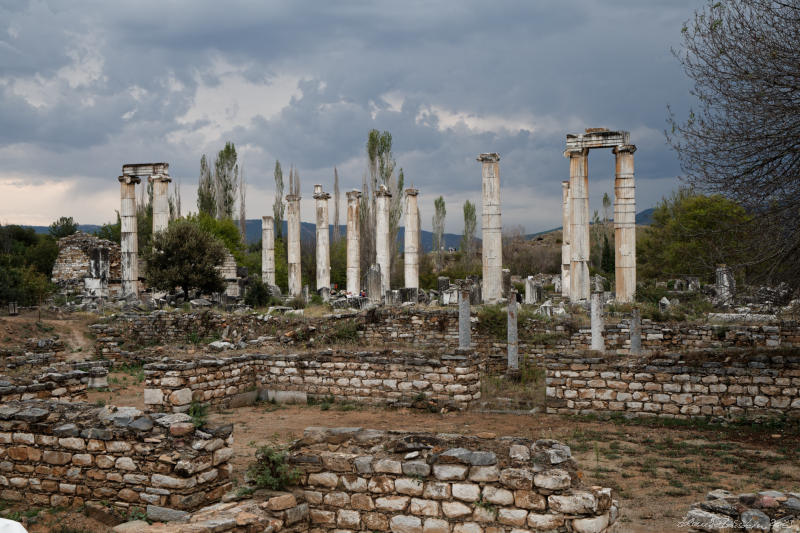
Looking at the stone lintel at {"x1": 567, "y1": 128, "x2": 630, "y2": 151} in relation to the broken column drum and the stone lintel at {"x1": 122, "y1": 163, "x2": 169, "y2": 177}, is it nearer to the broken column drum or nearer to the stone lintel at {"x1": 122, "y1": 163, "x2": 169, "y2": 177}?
the broken column drum

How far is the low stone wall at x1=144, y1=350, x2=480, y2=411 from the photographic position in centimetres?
1078

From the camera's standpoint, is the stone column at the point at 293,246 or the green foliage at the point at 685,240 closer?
the green foliage at the point at 685,240

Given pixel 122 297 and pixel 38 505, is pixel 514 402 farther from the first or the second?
pixel 122 297

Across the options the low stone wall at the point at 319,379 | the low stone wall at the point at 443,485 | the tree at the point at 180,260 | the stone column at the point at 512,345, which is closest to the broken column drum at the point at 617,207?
the stone column at the point at 512,345

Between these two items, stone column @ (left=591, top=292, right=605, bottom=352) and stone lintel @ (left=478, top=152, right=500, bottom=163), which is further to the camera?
stone lintel @ (left=478, top=152, right=500, bottom=163)

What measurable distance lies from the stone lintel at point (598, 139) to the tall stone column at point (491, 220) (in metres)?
3.11

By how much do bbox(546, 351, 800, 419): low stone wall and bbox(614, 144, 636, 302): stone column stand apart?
15209mm

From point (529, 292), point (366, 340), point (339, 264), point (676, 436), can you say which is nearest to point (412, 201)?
point (529, 292)

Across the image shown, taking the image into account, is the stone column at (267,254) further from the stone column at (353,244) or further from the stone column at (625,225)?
the stone column at (625,225)

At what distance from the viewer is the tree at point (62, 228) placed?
2004 inches

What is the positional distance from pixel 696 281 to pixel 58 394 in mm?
29835

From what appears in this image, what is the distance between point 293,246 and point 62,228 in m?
27.1

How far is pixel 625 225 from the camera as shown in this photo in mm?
25219

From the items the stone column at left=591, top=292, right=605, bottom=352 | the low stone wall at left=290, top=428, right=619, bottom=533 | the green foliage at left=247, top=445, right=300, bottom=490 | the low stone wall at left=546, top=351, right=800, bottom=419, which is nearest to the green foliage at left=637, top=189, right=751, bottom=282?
the low stone wall at left=546, top=351, right=800, bottom=419
